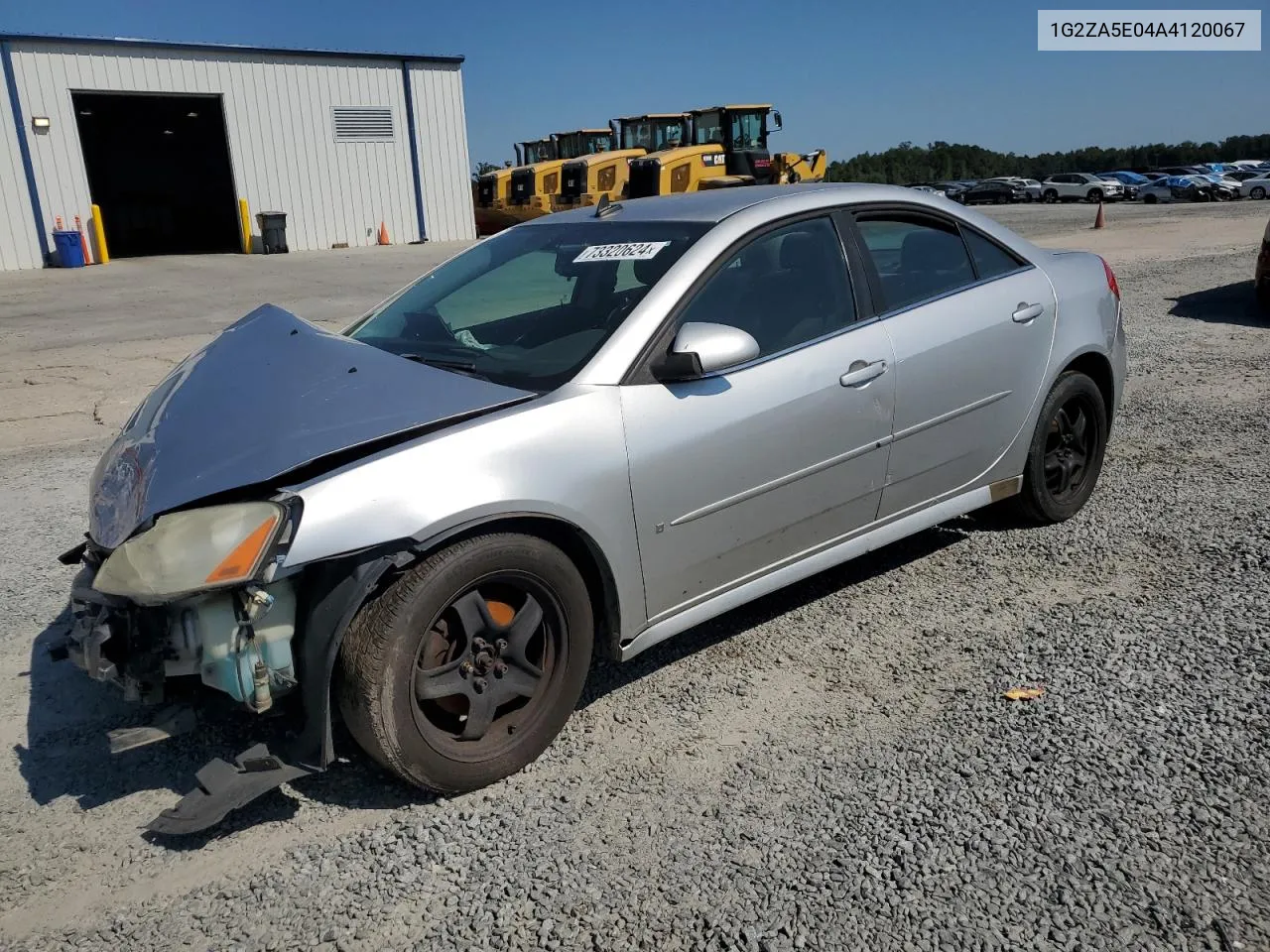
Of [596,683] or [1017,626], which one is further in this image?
[1017,626]

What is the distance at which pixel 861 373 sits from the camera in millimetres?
3570

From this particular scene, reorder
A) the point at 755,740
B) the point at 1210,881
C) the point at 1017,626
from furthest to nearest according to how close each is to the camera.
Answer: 1. the point at 1017,626
2. the point at 755,740
3. the point at 1210,881

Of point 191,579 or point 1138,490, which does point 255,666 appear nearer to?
point 191,579

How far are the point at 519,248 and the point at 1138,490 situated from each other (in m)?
3.34

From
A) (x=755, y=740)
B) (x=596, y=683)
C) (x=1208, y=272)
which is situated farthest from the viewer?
(x=1208, y=272)

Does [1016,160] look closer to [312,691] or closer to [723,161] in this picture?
[723,161]

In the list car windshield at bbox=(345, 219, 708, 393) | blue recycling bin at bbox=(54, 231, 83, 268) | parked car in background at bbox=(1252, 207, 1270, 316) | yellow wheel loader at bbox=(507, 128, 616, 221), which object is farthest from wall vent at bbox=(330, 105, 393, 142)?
car windshield at bbox=(345, 219, 708, 393)

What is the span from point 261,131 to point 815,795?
25.8 metres

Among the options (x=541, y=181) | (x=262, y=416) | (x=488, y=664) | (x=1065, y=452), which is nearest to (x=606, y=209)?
(x=262, y=416)

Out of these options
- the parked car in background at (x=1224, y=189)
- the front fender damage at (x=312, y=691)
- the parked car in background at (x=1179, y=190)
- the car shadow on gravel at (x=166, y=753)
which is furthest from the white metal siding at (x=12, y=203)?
the parked car in background at (x=1224, y=189)

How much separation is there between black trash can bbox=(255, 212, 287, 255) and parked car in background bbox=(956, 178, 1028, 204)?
37.7 meters

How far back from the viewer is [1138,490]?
511 centimetres

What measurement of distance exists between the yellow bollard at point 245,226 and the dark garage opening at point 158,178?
5.98 m

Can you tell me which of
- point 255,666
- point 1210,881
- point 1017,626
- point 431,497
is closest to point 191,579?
point 255,666
